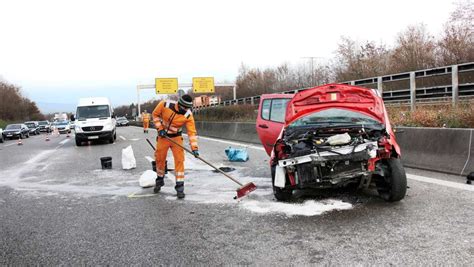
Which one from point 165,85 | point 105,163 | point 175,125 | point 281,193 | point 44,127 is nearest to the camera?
point 281,193

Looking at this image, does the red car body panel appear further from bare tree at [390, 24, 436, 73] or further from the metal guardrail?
bare tree at [390, 24, 436, 73]

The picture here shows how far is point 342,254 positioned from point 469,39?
76.7 feet

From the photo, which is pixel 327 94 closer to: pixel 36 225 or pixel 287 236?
pixel 287 236

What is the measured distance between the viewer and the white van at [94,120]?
812 inches

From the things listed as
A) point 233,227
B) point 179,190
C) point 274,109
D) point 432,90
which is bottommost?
point 233,227

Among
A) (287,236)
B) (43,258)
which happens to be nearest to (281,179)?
(287,236)

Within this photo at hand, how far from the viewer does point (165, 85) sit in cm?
5262

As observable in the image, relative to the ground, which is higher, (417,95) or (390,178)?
(417,95)

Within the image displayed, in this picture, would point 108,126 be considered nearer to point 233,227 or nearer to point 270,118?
point 270,118

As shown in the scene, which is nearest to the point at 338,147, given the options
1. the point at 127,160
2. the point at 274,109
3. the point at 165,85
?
the point at 274,109

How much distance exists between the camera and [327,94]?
6.78m

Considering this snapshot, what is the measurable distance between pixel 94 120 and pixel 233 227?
1752 centimetres

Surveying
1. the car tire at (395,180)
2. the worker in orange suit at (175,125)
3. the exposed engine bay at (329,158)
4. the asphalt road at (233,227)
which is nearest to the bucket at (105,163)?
the asphalt road at (233,227)

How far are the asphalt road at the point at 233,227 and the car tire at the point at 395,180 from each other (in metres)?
0.14
